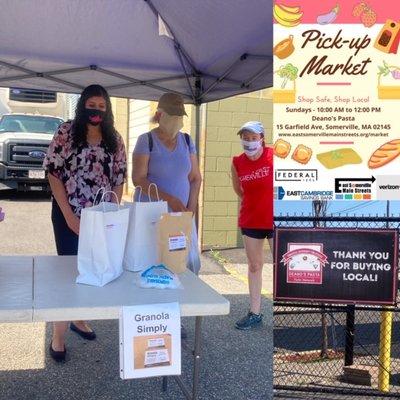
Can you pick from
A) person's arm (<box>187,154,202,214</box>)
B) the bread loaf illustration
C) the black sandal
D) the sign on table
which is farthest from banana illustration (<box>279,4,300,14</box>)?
the black sandal

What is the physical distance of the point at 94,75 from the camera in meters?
4.77

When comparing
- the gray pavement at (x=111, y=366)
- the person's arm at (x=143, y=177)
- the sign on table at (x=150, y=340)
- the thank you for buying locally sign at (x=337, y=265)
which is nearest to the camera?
the sign on table at (x=150, y=340)

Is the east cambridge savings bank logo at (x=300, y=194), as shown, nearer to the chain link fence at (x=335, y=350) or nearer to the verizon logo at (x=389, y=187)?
the chain link fence at (x=335, y=350)

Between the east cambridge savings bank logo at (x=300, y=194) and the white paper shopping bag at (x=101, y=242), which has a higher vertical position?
the east cambridge savings bank logo at (x=300, y=194)

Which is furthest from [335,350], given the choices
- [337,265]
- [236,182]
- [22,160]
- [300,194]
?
[22,160]

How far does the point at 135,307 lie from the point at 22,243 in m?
5.96

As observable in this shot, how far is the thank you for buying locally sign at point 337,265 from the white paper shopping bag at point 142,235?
70cm

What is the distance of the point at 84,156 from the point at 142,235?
0.80 metres

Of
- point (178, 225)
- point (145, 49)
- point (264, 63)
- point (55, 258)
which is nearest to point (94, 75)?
point (145, 49)

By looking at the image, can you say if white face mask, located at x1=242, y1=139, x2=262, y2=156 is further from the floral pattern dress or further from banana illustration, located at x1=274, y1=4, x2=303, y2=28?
banana illustration, located at x1=274, y1=4, x2=303, y2=28

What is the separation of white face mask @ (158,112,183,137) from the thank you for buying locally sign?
1.43 meters

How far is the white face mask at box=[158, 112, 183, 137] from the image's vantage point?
342 cm

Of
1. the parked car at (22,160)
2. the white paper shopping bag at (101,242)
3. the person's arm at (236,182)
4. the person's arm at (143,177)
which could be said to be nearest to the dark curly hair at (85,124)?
the person's arm at (143,177)

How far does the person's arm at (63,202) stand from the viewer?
316 centimetres
